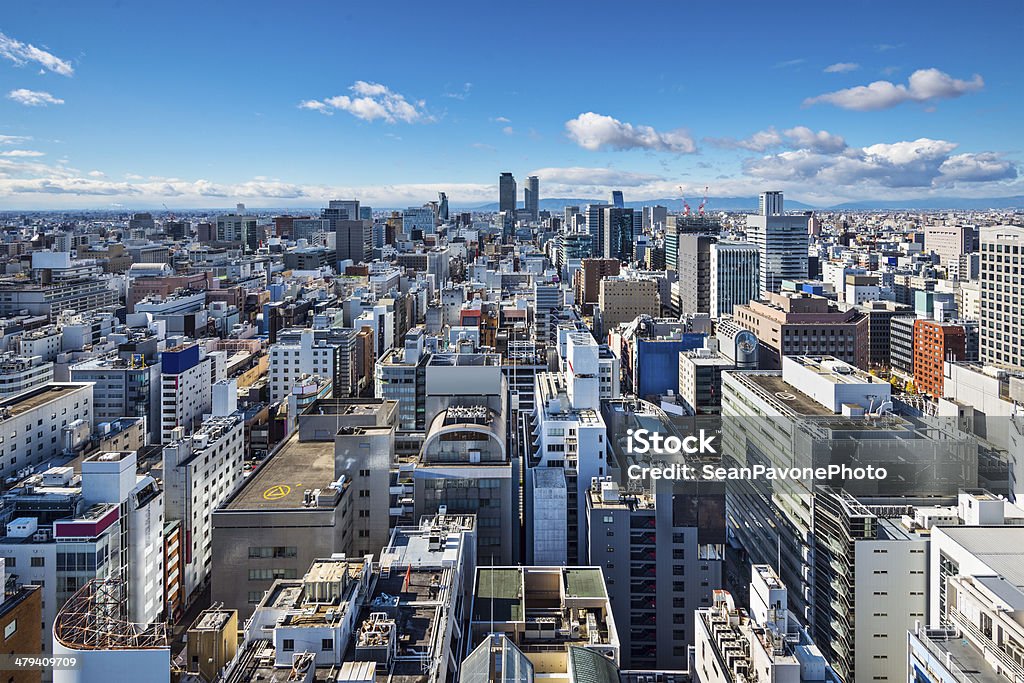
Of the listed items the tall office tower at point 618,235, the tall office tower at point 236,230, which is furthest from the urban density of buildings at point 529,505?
the tall office tower at point 236,230

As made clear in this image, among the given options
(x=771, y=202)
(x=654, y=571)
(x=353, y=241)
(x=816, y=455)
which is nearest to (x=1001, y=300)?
(x=816, y=455)

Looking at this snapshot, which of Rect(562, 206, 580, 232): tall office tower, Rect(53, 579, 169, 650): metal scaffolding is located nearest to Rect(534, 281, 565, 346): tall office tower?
Rect(53, 579, 169, 650): metal scaffolding

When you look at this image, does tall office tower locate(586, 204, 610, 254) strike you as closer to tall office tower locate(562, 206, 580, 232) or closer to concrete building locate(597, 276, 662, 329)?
tall office tower locate(562, 206, 580, 232)

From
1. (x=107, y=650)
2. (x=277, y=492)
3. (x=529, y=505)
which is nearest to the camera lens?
(x=107, y=650)

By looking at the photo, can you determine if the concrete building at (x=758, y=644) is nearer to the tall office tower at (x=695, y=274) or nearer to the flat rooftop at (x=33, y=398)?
the flat rooftop at (x=33, y=398)

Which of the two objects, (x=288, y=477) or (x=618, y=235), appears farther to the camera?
(x=618, y=235)

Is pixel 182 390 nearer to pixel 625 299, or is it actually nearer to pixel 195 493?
pixel 195 493

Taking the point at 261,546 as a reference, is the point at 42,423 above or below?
above
